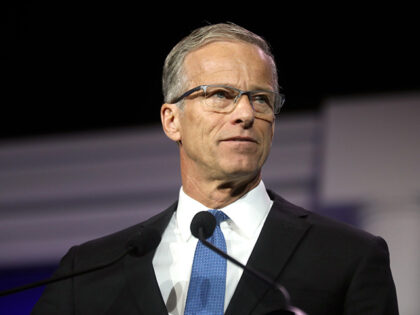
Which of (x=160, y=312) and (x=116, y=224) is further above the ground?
(x=160, y=312)

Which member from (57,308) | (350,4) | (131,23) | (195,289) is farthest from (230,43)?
(131,23)

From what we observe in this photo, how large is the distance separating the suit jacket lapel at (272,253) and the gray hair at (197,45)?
379mm

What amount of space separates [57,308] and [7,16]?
195 centimetres

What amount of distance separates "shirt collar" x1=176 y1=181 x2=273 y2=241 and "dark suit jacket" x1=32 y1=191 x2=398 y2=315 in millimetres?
44

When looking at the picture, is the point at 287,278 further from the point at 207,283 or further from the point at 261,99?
the point at 261,99

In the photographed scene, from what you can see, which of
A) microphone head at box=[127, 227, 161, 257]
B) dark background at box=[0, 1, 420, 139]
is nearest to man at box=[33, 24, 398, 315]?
microphone head at box=[127, 227, 161, 257]

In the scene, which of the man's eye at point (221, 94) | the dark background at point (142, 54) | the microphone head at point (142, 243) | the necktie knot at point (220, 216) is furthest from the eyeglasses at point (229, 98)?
the dark background at point (142, 54)

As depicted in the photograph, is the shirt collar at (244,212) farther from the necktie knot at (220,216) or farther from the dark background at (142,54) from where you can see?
the dark background at (142,54)

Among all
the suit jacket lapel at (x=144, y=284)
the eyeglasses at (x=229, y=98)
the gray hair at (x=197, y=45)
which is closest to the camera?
the suit jacket lapel at (x=144, y=284)

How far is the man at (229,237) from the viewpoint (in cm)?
174

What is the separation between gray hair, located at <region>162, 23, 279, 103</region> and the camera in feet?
6.70

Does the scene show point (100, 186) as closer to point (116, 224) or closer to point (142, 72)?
point (116, 224)

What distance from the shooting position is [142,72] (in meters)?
3.38

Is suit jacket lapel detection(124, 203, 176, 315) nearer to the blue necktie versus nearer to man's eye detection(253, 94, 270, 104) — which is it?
the blue necktie
